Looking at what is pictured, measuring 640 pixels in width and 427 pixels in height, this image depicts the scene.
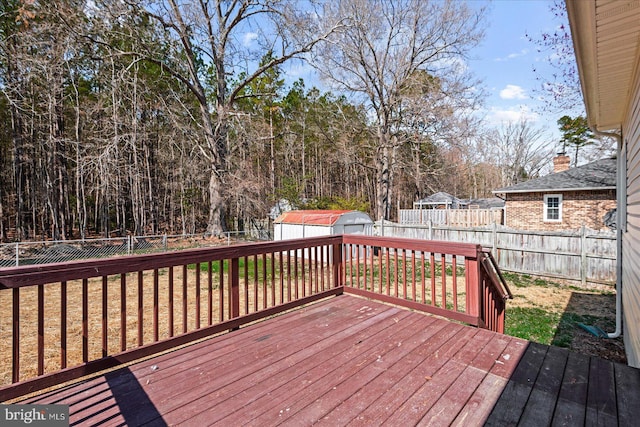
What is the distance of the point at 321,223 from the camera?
34.1 feet

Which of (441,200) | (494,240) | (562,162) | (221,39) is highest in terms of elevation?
(221,39)

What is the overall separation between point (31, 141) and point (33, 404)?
18.1 meters

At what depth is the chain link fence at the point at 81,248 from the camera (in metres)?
9.14

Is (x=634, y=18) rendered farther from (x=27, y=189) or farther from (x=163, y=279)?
(x=27, y=189)

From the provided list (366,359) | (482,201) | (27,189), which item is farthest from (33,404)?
(482,201)

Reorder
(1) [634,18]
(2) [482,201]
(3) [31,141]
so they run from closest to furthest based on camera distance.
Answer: (1) [634,18]
(3) [31,141]
(2) [482,201]

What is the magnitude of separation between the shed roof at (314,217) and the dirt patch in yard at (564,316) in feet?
16.8

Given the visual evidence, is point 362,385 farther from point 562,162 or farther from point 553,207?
point 562,162

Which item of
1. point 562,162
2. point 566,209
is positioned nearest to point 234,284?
point 566,209

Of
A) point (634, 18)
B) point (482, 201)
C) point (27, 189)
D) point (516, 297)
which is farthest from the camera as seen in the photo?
point (482, 201)

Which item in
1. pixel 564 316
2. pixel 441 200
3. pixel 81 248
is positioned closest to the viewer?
pixel 564 316

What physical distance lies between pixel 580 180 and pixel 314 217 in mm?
10427

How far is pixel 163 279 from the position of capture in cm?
818

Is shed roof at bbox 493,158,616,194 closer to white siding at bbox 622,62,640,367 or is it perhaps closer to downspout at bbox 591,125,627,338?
downspout at bbox 591,125,627,338
